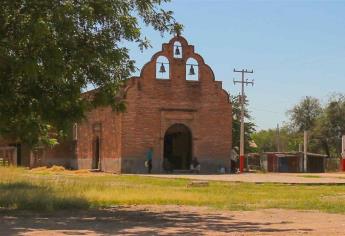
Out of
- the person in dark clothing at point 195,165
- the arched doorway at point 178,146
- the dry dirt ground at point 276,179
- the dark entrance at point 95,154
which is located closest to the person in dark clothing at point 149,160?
the arched doorway at point 178,146

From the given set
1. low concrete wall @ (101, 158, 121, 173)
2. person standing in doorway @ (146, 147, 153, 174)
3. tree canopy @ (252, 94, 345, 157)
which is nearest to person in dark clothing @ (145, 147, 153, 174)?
person standing in doorway @ (146, 147, 153, 174)

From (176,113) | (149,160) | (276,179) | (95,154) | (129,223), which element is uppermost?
(176,113)

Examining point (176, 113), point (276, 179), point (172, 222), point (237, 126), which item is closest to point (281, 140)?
point (237, 126)

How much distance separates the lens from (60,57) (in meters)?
14.8

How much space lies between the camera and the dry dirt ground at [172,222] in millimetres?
12914

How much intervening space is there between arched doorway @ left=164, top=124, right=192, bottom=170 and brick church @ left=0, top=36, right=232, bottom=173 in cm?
9

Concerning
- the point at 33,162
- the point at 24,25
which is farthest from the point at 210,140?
the point at 24,25

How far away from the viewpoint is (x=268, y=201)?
21.0 metres

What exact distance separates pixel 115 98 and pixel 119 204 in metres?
3.62

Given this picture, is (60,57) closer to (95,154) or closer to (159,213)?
(159,213)

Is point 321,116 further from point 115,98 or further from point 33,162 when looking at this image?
point 115,98

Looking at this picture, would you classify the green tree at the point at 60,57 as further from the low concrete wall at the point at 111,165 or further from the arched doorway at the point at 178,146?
the arched doorway at the point at 178,146

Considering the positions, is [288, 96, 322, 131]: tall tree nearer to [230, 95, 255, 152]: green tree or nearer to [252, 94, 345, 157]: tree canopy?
[252, 94, 345, 157]: tree canopy

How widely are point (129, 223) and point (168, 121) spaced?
37.7 m
